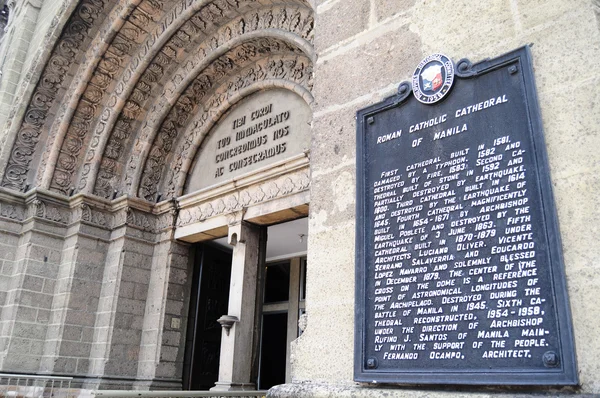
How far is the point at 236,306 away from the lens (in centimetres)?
705

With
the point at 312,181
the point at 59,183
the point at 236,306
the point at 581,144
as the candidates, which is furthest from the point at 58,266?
the point at 581,144

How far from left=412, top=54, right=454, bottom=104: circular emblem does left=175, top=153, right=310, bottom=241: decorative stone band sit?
12.1 feet

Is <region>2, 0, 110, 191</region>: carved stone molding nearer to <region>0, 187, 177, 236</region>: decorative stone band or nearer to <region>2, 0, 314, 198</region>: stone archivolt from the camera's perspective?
Result: <region>2, 0, 314, 198</region>: stone archivolt

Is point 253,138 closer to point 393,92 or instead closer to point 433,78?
point 393,92

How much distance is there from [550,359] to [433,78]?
155 centimetres

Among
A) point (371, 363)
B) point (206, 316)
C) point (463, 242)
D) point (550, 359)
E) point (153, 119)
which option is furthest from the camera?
point (153, 119)

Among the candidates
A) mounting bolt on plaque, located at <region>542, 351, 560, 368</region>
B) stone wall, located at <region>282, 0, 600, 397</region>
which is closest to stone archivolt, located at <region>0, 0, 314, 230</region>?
stone wall, located at <region>282, 0, 600, 397</region>

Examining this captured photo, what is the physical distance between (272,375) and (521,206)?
28.1 ft

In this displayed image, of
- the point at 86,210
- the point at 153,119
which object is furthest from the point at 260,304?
the point at 153,119

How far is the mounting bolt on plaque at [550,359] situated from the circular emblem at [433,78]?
1.39 metres

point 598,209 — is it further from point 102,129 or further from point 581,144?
point 102,129

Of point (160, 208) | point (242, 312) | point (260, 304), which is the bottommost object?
point (242, 312)

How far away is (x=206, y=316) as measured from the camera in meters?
8.38

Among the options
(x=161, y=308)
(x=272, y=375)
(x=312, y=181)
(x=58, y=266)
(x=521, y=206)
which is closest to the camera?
(x=521, y=206)
